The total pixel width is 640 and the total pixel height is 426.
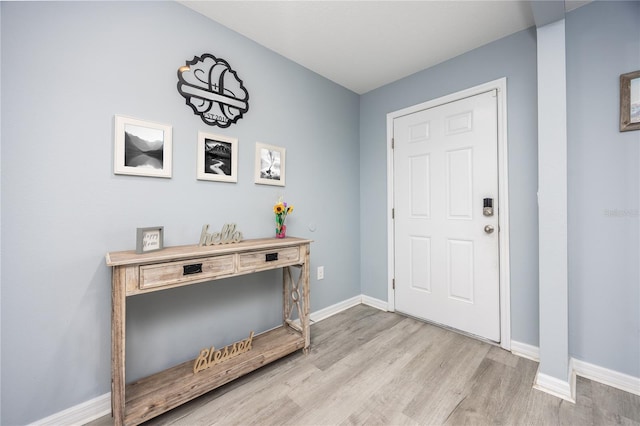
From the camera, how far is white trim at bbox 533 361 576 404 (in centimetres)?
150

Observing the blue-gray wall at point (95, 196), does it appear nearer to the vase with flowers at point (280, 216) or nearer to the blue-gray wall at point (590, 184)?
the vase with flowers at point (280, 216)

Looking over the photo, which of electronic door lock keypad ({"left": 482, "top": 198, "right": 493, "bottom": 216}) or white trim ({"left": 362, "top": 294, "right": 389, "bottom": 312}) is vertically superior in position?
electronic door lock keypad ({"left": 482, "top": 198, "right": 493, "bottom": 216})

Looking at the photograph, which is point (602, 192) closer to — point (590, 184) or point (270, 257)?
point (590, 184)

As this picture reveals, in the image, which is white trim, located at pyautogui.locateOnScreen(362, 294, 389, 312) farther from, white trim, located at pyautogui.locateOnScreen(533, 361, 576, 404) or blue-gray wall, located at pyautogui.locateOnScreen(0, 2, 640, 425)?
white trim, located at pyautogui.locateOnScreen(533, 361, 576, 404)

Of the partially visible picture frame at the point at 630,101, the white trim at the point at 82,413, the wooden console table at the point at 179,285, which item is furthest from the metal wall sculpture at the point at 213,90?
the partially visible picture frame at the point at 630,101

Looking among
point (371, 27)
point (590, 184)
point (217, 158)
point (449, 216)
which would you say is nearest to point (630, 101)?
point (590, 184)

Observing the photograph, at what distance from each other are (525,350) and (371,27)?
8.83 ft

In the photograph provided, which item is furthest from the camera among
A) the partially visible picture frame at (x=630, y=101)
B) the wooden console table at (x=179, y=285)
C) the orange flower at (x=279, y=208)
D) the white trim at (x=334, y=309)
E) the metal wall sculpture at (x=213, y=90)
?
the white trim at (x=334, y=309)

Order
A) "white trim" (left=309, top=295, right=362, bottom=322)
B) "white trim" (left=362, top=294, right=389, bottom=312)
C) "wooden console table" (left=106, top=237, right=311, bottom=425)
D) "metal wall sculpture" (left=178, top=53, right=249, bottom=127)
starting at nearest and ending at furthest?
1. "wooden console table" (left=106, top=237, right=311, bottom=425)
2. "metal wall sculpture" (left=178, top=53, right=249, bottom=127)
3. "white trim" (left=309, top=295, right=362, bottom=322)
4. "white trim" (left=362, top=294, right=389, bottom=312)

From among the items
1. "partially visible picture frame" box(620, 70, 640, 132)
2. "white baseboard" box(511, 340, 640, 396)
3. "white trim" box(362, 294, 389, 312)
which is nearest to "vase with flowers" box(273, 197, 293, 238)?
"white trim" box(362, 294, 389, 312)

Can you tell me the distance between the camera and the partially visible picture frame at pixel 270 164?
2.08 meters

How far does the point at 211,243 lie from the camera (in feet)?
5.48

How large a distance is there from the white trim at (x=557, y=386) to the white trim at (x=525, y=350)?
0.78ft

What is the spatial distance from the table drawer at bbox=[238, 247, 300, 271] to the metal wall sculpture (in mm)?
984
